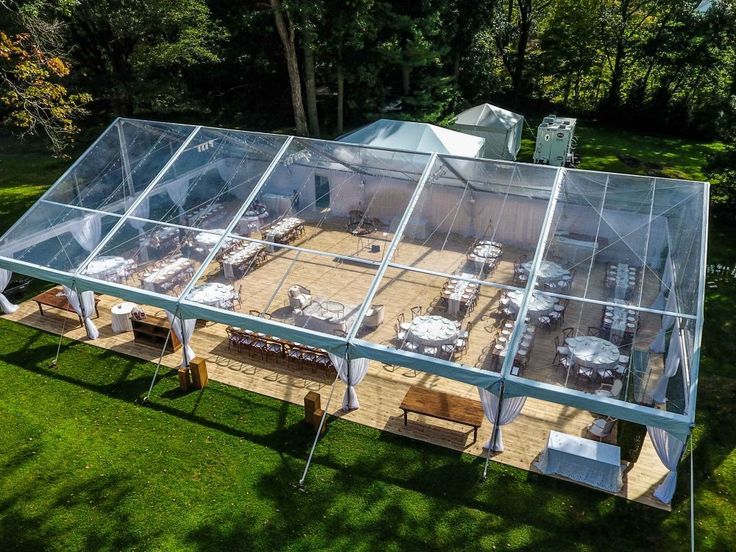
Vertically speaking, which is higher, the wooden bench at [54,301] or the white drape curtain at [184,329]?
the white drape curtain at [184,329]

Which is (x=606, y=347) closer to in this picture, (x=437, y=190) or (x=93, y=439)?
(x=437, y=190)

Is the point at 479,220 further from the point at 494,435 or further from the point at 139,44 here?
the point at 139,44

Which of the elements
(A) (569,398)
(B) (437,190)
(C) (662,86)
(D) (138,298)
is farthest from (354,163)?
(C) (662,86)

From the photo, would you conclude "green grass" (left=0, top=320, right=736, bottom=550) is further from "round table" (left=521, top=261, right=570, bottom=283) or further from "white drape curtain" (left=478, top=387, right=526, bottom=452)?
"round table" (left=521, top=261, right=570, bottom=283)

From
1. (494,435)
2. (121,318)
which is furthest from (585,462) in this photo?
(121,318)

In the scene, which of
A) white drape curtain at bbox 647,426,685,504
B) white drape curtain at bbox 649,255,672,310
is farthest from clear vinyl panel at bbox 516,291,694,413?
white drape curtain at bbox 647,426,685,504

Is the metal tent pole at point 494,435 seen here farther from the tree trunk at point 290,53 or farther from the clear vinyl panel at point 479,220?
the tree trunk at point 290,53

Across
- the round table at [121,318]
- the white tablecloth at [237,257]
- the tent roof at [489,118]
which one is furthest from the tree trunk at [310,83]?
the round table at [121,318]

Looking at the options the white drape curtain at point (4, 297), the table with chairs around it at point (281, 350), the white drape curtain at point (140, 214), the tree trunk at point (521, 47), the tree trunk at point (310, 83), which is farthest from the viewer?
the tree trunk at point (521, 47)
